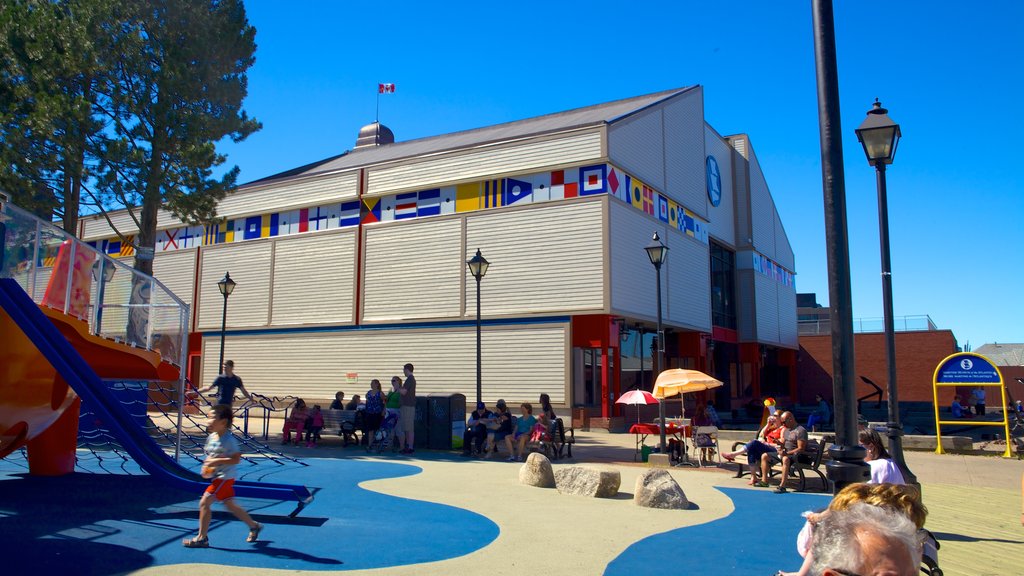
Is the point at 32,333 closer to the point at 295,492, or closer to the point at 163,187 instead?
the point at 295,492

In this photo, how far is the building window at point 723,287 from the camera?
38.6 metres

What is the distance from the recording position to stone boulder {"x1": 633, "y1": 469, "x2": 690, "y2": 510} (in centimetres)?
983

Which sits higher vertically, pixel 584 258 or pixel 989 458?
pixel 584 258

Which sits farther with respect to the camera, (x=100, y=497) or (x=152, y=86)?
(x=152, y=86)

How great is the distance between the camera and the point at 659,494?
9828mm

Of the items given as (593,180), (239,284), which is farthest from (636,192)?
(239,284)

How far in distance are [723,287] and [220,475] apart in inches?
1421

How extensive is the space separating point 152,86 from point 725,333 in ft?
98.7

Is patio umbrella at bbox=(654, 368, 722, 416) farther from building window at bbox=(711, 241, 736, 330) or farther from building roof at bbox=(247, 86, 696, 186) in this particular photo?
building window at bbox=(711, 241, 736, 330)

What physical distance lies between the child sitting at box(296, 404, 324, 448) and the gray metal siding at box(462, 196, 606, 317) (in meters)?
9.98

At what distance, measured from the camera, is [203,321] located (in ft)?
116

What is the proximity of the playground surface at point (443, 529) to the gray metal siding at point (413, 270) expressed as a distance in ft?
52.7

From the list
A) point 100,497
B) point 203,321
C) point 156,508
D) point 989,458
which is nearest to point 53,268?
point 100,497

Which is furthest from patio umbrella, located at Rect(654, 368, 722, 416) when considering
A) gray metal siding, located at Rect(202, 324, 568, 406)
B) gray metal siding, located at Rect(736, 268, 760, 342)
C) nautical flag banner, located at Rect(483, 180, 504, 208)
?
gray metal siding, located at Rect(736, 268, 760, 342)
